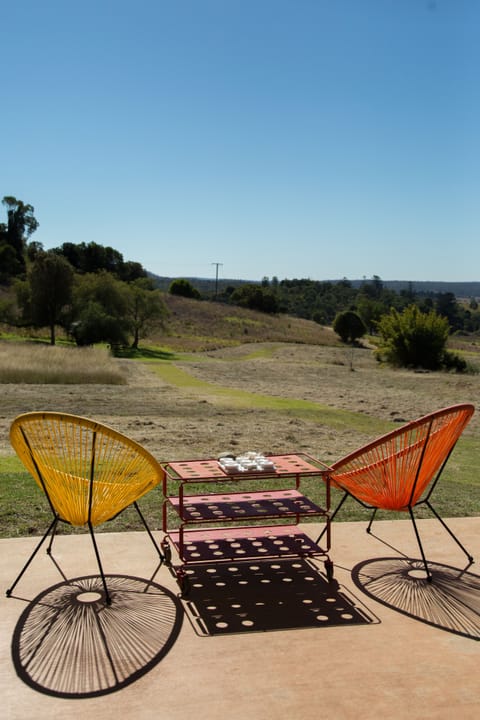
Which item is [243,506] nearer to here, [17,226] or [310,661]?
[310,661]

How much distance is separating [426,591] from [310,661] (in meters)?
1.13

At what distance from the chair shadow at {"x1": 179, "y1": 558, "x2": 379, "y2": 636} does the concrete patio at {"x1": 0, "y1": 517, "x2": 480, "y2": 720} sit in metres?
0.06

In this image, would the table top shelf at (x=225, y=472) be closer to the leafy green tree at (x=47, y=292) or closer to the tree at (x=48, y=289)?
the leafy green tree at (x=47, y=292)

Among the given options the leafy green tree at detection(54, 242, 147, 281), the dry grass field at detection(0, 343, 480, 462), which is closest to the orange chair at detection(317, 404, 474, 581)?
the dry grass field at detection(0, 343, 480, 462)

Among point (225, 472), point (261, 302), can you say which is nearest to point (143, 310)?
point (261, 302)

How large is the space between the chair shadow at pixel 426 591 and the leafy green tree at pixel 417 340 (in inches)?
1330

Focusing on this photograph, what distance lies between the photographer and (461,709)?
2676mm

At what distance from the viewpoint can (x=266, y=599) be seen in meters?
3.75

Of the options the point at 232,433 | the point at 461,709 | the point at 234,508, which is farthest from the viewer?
the point at 232,433

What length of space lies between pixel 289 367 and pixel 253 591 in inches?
1151

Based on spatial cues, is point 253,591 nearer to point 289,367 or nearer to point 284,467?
point 284,467

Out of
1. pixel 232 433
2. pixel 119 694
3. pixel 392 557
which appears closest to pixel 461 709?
pixel 119 694

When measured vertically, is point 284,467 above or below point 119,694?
above

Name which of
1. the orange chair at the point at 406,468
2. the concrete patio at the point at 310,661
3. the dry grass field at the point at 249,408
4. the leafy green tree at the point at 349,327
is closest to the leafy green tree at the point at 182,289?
the leafy green tree at the point at 349,327
